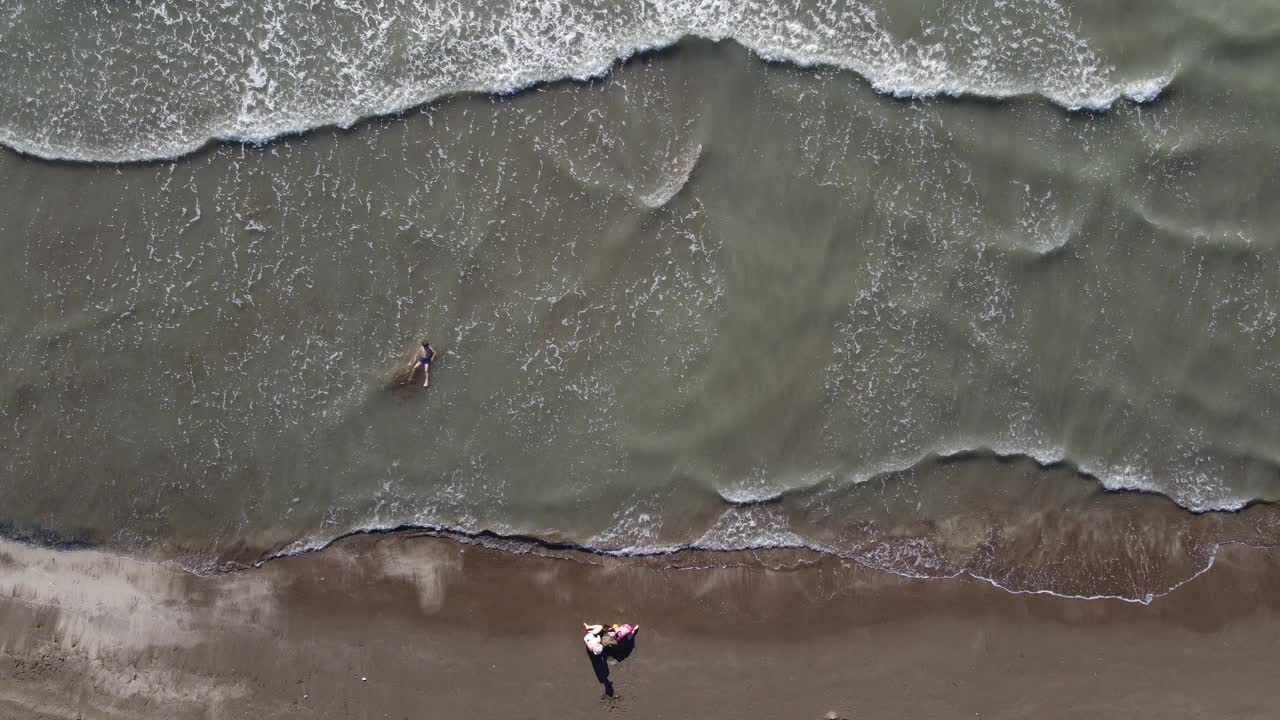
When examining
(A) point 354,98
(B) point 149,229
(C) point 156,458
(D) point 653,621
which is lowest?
(D) point 653,621

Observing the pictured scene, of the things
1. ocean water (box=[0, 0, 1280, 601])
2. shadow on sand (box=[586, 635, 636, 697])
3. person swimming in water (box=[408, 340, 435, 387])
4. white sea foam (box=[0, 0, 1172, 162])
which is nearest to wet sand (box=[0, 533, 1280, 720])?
shadow on sand (box=[586, 635, 636, 697])

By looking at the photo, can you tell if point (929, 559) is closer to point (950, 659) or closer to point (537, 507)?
point (950, 659)

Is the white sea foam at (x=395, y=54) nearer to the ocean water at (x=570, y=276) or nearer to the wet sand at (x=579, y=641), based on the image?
the ocean water at (x=570, y=276)

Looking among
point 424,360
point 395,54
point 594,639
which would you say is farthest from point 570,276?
point 594,639

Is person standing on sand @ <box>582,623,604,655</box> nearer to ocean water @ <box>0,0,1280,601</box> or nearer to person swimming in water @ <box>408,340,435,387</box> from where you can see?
ocean water @ <box>0,0,1280,601</box>

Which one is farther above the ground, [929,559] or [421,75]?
[421,75]

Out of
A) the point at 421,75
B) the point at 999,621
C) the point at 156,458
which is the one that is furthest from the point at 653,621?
the point at 421,75
